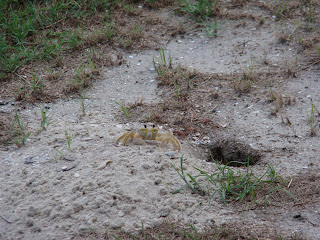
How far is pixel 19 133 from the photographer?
4.11m

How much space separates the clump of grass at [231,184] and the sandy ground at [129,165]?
99mm

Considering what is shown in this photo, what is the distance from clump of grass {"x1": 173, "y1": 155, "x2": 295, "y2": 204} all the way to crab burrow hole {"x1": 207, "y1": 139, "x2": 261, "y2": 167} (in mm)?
598

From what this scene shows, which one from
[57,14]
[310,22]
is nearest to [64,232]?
[57,14]

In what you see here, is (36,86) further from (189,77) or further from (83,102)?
(189,77)

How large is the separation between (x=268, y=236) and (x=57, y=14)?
5.34 meters

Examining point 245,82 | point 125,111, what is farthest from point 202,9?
point 125,111

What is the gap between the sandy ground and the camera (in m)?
3.01

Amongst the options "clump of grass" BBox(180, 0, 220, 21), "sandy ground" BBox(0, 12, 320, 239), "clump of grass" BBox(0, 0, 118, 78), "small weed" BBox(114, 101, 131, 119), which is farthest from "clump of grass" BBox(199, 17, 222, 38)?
"small weed" BBox(114, 101, 131, 119)

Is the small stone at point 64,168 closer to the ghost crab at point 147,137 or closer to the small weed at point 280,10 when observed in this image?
the ghost crab at point 147,137

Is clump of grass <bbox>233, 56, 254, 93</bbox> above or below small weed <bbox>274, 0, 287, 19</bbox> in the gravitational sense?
below

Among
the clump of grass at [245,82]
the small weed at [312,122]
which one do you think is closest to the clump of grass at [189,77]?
the clump of grass at [245,82]

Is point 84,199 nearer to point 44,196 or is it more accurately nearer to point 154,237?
point 44,196

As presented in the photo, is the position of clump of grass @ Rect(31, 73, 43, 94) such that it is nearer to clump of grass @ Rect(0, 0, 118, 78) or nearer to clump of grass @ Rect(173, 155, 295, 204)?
clump of grass @ Rect(0, 0, 118, 78)

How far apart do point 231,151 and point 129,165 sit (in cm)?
137
